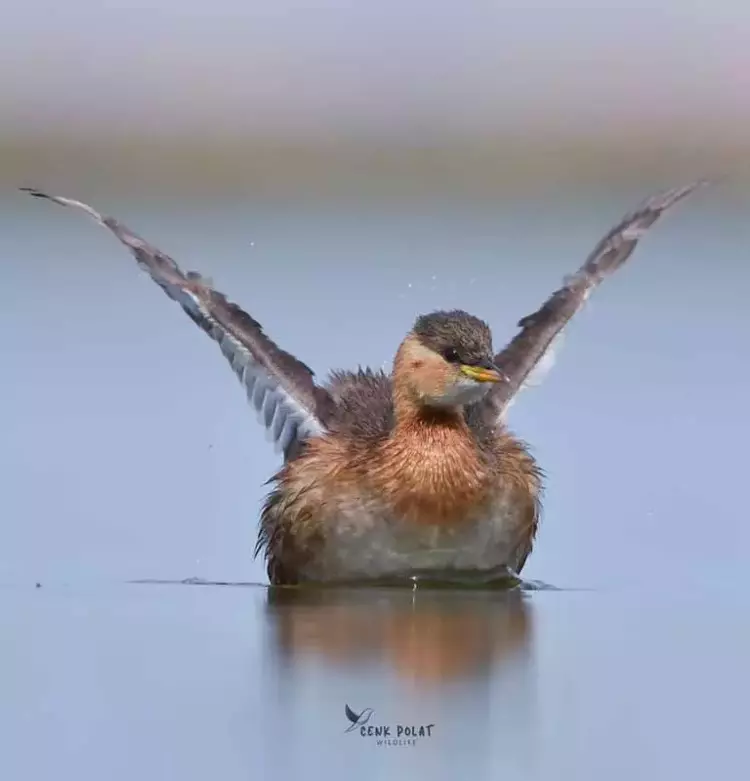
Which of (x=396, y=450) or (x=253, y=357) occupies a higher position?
(x=253, y=357)

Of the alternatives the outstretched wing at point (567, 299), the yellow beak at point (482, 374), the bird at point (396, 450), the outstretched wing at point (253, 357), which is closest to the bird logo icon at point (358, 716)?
the bird at point (396, 450)

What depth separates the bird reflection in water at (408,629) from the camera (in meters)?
9.16

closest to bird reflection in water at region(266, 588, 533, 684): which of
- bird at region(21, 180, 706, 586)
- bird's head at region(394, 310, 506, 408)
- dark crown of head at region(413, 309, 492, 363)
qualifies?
bird at region(21, 180, 706, 586)

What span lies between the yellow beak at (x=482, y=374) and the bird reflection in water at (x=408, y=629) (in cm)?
103

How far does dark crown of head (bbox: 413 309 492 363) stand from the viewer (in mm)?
11164

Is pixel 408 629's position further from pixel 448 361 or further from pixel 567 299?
pixel 567 299

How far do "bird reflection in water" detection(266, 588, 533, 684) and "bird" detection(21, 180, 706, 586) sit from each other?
0.22 metres

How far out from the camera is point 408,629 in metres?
9.88

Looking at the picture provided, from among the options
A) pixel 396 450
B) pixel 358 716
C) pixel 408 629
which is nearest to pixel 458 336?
pixel 396 450

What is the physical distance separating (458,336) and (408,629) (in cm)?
184

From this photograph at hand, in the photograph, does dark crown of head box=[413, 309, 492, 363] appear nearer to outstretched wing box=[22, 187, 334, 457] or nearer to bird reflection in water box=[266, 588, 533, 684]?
outstretched wing box=[22, 187, 334, 457]

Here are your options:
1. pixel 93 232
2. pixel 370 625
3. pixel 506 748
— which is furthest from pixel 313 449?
pixel 93 232

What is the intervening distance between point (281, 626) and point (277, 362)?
2.32m

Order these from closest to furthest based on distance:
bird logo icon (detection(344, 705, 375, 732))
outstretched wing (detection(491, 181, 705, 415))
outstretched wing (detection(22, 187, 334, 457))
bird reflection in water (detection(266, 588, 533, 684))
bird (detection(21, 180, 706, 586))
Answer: bird logo icon (detection(344, 705, 375, 732)), bird reflection in water (detection(266, 588, 533, 684)), bird (detection(21, 180, 706, 586)), outstretched wing (detection(22, 187, 334, 457)), outstretched wing (detection(491, 181, 705, 415))
